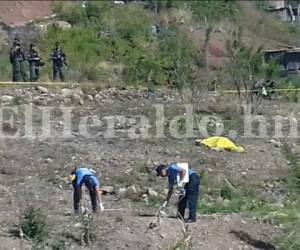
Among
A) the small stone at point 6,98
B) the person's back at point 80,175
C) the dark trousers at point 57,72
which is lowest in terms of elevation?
the person's back at point 80,175

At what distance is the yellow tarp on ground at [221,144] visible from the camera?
1956cm

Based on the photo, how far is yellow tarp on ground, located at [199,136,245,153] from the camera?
770 inches

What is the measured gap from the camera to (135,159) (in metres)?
18.2

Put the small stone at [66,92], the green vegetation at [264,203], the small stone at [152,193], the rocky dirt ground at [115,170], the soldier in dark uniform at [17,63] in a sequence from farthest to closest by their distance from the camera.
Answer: the soldier in dark uniform at [17,63]
the small stone at [66,92]
the small stone at [152,193]
the green vegetation at [264,203]
the rocky dirt ground at [115,170]

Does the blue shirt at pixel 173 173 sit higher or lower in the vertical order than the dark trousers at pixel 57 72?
lower

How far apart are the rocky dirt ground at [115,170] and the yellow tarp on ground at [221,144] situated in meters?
0.24

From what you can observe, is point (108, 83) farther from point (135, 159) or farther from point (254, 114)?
point (135, 159)

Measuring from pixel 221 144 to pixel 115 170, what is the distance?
3222 millimetres

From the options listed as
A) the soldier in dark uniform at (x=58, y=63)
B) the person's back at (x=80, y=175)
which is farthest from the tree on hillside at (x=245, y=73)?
the person's back at (x=80, y=175)

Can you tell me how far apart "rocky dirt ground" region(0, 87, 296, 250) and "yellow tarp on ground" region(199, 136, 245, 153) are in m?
0.24

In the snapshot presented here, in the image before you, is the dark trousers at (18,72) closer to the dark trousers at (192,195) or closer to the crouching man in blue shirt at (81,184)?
the crouching man in blue shirt at (81,184)

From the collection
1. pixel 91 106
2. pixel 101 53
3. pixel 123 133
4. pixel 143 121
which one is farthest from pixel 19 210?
pixel 101 53

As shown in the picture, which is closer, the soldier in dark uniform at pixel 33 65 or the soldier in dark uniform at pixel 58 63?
the soldier in dark uniform at pixel 33 65

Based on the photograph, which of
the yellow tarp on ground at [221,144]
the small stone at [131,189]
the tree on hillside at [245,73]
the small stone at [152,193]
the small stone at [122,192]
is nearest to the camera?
the small stone at [152,193]
